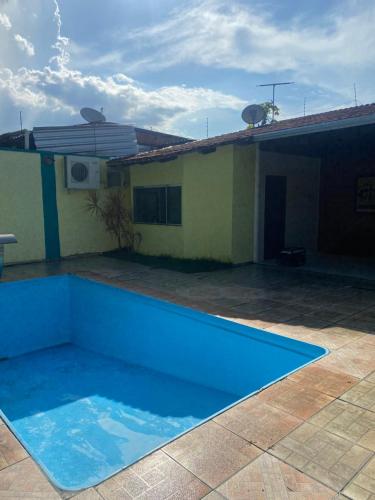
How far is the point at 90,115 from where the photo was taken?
14062 mm

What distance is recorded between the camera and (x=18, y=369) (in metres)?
6.29

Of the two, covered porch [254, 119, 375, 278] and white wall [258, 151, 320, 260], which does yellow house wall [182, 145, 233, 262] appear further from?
white wall [258, 151, 320, 260]

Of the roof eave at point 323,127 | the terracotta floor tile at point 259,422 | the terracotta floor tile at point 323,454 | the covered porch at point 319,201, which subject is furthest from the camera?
the covered porch at point 319,201

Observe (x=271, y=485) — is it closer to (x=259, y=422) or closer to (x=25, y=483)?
(x=259, y=422)

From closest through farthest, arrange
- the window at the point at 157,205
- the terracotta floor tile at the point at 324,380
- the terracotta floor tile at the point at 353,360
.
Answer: the terracotta floor tile at the point at 324,380 < the terracotta floor tile at the point at 353,360 < the window at the point at 157,205

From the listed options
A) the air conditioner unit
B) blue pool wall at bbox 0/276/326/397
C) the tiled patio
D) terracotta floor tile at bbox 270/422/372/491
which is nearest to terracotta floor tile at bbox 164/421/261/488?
the tiled patio

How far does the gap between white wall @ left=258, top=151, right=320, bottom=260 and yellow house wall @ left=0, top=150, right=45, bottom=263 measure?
234 inches

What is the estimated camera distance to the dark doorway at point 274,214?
988 centimetres

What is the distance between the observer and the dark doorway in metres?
9.88

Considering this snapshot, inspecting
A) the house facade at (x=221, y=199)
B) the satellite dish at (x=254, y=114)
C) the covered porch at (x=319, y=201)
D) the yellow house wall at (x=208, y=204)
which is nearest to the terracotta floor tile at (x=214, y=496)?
the house facade at (x=221, y=199)

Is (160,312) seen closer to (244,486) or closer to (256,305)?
(256,305)

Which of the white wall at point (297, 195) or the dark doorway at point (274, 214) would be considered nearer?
the white wall at point (297, 195)

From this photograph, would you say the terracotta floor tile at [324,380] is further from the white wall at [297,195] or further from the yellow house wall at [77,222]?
the yellow house wall at [77,222]

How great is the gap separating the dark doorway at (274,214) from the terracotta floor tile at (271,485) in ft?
26.1
